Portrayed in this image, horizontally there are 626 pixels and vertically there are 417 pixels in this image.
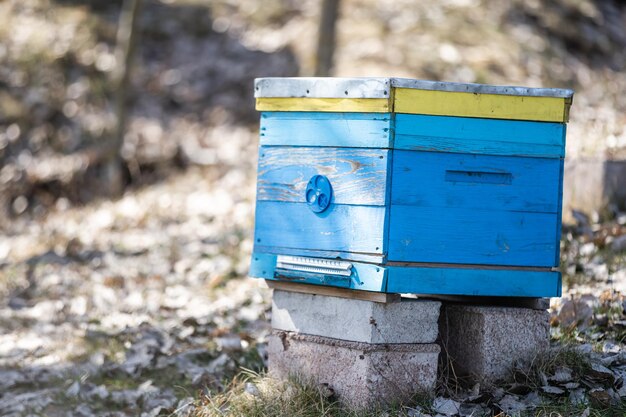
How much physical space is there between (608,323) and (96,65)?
11.4 meters

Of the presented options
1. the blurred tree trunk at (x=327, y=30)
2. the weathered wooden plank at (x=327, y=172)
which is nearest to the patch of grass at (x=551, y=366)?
the weathered wooden plank at (x=327, y=172)

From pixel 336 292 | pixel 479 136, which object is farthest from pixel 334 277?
pixel 479 136

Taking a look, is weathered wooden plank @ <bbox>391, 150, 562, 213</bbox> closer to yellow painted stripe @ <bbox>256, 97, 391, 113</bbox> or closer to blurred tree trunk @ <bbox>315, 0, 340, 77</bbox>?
yellow painted stripe @ <bbox>256, 97, 391, 113</bbox>

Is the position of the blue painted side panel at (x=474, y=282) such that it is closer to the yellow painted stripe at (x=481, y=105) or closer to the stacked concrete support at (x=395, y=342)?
the stacked concrete support at (x=395, y=342)

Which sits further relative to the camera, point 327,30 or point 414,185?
point 327,30

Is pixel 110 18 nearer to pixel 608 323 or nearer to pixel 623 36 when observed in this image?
Result: pixel 623 36

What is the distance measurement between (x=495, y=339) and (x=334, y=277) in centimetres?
83

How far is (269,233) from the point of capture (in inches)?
165

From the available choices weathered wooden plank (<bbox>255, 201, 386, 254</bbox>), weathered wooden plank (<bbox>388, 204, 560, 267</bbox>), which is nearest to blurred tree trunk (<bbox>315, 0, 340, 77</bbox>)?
weathered wooden plank (<bbox>255, 201, 386, 254</bbox>)

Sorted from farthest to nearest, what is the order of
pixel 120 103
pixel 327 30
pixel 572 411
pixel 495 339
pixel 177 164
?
pixel 177 164
pixel 120 103
pixel 327 30
pixel 495 339
pixel 572 411

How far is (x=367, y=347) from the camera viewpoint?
12.6 ft

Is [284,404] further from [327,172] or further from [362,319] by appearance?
[327,172]

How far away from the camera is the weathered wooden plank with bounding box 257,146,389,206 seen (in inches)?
149

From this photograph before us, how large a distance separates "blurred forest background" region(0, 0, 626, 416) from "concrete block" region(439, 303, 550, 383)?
1.65ft
